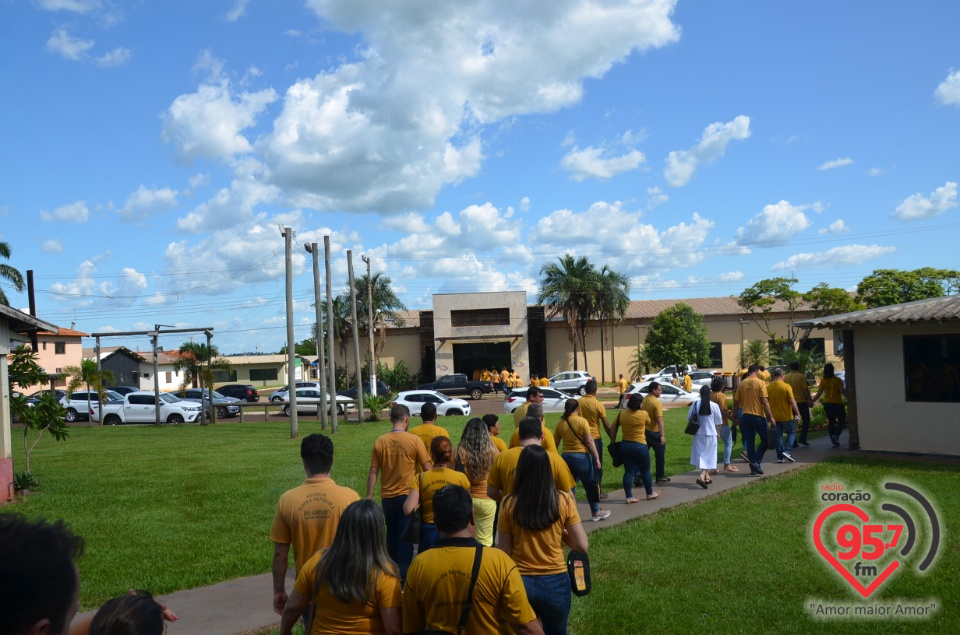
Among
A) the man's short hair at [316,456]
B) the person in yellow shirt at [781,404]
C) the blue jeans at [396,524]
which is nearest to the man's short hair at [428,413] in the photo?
the blue jeans at [396,524]

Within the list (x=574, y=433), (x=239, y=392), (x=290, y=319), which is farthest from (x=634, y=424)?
(x=239, y=392)

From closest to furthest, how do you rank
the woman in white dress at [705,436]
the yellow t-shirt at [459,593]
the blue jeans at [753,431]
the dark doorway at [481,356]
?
the yellow t-shirt at [459,593] → the woman in white dress at [705,436] → the blue jeans at [753,431] → the dark doorway at [481,356]

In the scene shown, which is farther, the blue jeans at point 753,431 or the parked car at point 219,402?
the parked car at point 219,402

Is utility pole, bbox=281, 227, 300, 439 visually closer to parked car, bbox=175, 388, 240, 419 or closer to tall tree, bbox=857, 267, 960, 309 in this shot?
parked car, bbox=175, 388, 240, 419

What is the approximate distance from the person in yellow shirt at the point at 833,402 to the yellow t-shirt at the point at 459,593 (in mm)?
14191

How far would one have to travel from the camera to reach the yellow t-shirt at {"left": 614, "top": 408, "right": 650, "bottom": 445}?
436 inches

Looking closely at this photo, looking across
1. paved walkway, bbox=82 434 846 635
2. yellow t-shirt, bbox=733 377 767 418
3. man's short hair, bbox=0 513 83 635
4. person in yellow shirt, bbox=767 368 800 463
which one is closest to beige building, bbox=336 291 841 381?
person in yellow shirt, bbox=767 368 800 463

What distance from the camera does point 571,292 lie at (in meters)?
54.1

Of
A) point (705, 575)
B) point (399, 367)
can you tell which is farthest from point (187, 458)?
point (399, 367)

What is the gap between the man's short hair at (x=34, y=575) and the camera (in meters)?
1.82

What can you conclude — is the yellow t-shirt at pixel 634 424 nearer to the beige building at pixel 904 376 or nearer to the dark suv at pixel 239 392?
the beige building at pixel 904 376

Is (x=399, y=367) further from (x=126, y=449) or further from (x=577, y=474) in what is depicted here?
(x=577, y=474)

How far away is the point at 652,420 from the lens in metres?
11.9

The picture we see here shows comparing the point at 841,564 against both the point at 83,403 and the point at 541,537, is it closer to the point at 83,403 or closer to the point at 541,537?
the point at 541,537
